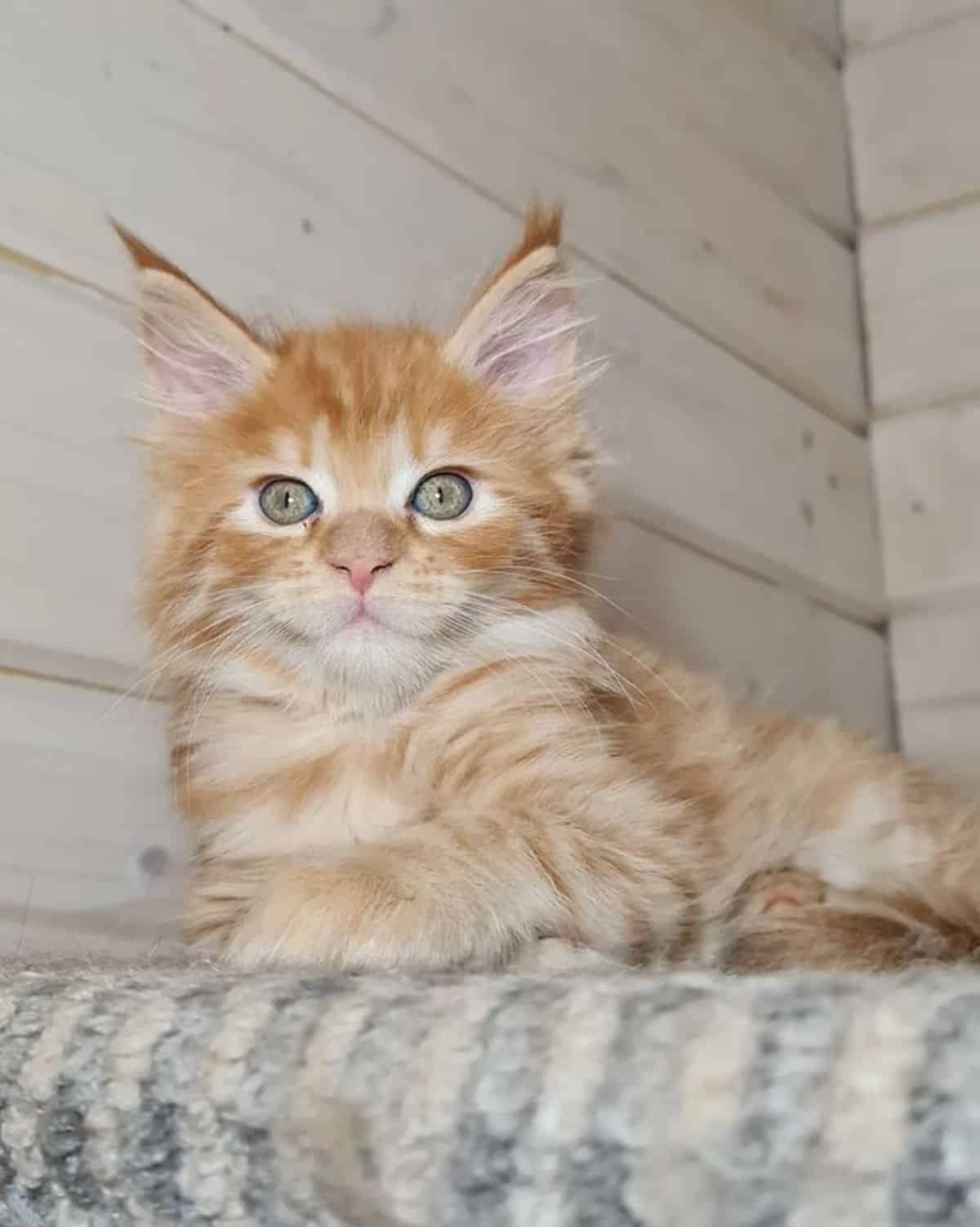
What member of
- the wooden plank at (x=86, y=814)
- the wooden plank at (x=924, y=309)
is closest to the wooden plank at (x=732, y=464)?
the wooden plank at (x=924, y=309)

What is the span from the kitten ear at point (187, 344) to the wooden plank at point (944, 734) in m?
1.27

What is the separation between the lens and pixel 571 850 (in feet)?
3.35

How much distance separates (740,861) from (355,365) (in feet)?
1.87

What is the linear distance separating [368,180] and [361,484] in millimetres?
559

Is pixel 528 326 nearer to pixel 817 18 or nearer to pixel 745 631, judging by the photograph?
pixel 745 631

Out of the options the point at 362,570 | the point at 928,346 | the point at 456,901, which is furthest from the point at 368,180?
the point at 928,346

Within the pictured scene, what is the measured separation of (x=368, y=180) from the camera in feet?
5.30

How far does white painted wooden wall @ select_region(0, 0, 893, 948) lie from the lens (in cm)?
128

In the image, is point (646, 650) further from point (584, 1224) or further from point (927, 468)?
point (584, 1224)

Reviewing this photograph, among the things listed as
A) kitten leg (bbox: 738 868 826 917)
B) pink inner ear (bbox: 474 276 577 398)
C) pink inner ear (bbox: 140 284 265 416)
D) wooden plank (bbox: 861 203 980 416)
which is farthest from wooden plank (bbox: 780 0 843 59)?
kitten leg (bbox: 738 868 826 917)

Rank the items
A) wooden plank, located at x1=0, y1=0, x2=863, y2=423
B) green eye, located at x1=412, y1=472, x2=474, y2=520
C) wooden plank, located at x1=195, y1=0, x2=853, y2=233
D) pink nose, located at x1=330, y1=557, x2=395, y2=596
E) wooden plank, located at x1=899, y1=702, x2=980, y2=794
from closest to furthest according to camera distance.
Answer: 1. pink nose, located at x1=330, y1=557, x2=395, y2=596
2. green eye, located at x1=412, y1=472, x2=474, y2=520
3. wooden plank, located at x1=0, y1=0, x2=863, y2=423
4. wooden plank, located at x1=195, y1=0, x2=853, y2=233
5. wooden plank, located at x1=899, y1=702, x2=980, y2=794

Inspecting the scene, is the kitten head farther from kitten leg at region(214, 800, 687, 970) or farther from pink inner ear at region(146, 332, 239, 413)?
kitten leg at region(214, 800, 687, 970)

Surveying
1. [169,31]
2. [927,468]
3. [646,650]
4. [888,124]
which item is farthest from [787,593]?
[169,31]

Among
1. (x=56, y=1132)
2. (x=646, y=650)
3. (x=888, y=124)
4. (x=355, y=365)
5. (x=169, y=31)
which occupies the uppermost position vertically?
(x=888, y=124)
